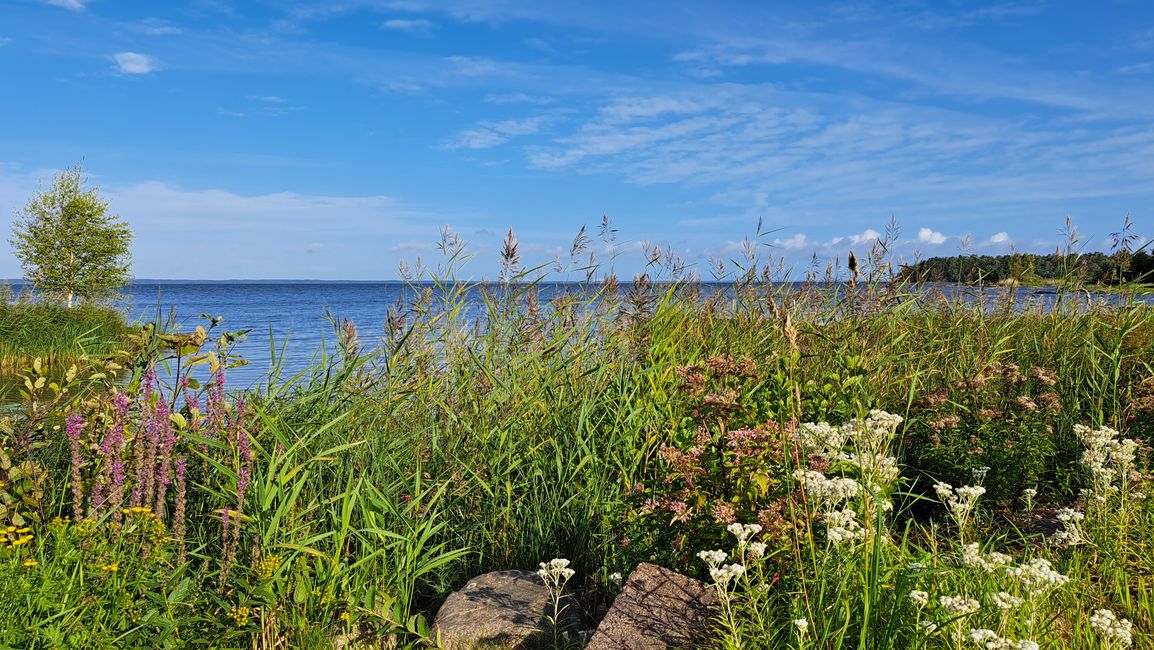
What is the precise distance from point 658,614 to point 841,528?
82cm

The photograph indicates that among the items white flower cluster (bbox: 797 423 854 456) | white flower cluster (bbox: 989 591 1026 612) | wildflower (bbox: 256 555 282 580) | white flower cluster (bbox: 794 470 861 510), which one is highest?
white flower cluster (bbox: 797 423 854 456)

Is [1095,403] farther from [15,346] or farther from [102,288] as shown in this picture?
[102,288]

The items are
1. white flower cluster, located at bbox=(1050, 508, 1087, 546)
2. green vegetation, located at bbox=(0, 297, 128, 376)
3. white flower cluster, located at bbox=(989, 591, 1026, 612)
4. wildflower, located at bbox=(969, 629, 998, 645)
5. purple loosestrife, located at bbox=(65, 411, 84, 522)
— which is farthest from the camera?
green vegetation, located at bbox=(0, 297, 128, 376)

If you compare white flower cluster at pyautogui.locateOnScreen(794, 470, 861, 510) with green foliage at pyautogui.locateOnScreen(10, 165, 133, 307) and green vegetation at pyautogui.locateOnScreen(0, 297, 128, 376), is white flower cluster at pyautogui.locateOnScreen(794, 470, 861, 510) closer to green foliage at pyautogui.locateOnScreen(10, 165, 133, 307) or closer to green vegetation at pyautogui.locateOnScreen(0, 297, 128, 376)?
green vegetation at pyautogui.locateOnScreen(0, 297, 128, 376)

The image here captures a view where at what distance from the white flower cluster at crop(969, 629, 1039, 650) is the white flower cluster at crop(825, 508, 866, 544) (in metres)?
0.43

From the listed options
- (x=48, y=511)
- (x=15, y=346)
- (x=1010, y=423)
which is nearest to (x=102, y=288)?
(x=15, y=346)

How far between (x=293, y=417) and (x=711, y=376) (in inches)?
94.0

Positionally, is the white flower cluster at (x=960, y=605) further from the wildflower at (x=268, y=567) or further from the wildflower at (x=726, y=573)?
the wildflower at (x=268, y=567)

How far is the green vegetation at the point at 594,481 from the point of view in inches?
109

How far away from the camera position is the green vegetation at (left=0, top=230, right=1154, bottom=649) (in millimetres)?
2770

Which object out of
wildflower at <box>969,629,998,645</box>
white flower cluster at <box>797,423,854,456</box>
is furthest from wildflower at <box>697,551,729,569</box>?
wildflower at <box>969,629,998,645</box>

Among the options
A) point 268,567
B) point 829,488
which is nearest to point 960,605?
point 829,488

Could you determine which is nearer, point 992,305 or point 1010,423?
point 1010,423

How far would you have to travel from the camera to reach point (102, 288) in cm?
3161
